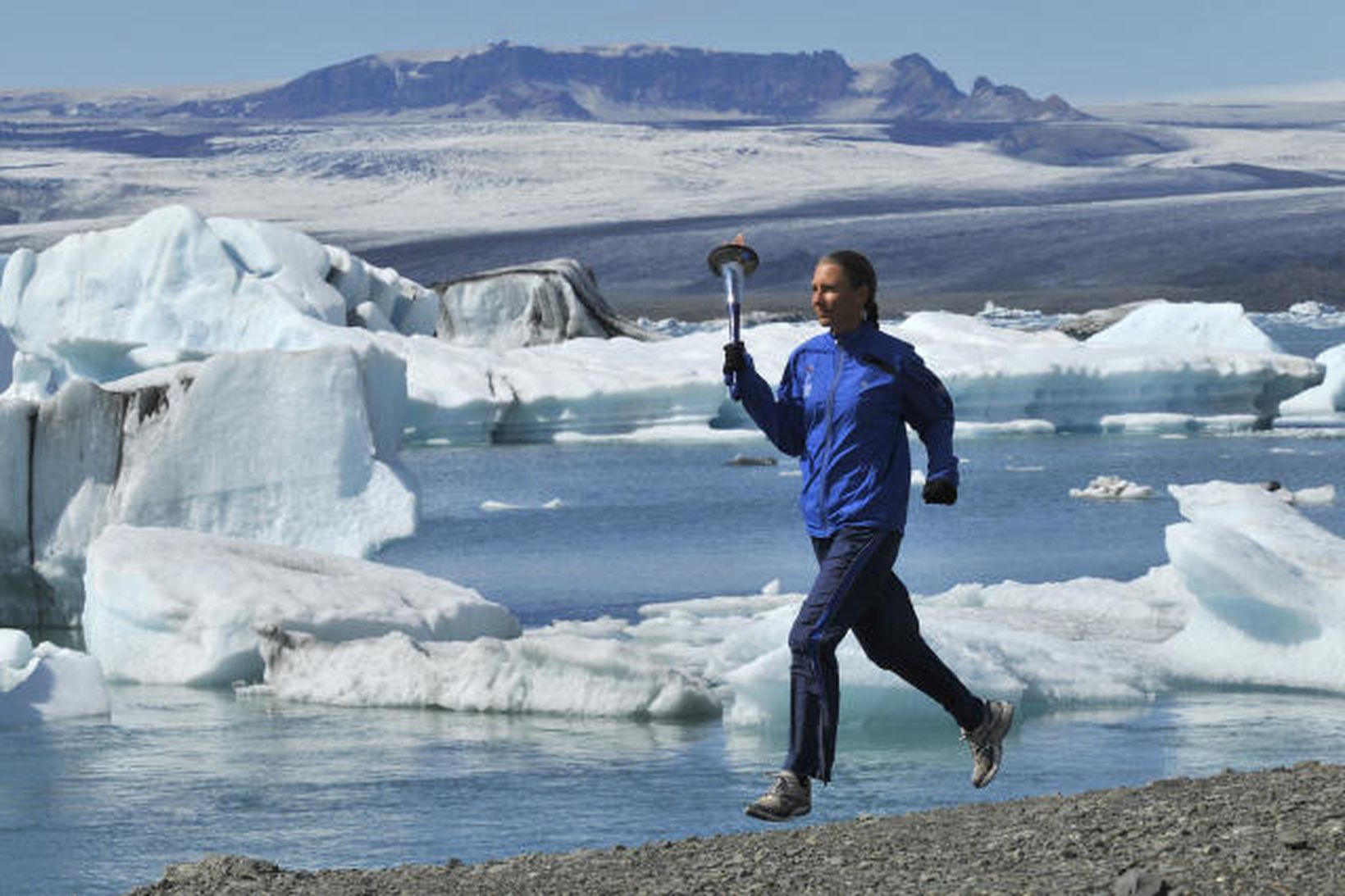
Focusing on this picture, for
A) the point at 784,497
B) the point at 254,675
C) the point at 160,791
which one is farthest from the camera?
the point at 784,497

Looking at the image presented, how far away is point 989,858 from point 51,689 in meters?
5.38

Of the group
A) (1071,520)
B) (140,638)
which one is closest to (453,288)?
(1071,520)

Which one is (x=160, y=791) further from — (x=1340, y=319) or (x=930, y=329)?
(x=1340, y=319)

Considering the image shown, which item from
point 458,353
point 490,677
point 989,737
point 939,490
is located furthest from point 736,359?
point 458,353

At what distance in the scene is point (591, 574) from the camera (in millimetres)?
13516

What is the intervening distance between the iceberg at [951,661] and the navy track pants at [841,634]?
3244 millimetres

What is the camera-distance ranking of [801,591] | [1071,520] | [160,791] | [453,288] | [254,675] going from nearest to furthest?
[160,791], [254,675], [801,591], [1071,520], [453,288]

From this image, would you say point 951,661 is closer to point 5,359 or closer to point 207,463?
point 207,463

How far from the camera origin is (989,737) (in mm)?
4520

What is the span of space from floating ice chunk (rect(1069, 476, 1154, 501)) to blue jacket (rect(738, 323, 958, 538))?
43.7 feet

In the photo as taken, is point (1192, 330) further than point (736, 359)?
Yes

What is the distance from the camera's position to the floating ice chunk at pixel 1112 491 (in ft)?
56.8

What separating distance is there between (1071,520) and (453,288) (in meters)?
17.1

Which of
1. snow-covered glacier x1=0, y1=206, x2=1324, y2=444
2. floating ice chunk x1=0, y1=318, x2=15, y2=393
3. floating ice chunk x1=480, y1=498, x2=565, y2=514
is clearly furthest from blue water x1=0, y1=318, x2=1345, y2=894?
snow-covered glacier x1=0, y1=206, x2=1324, y2=444
